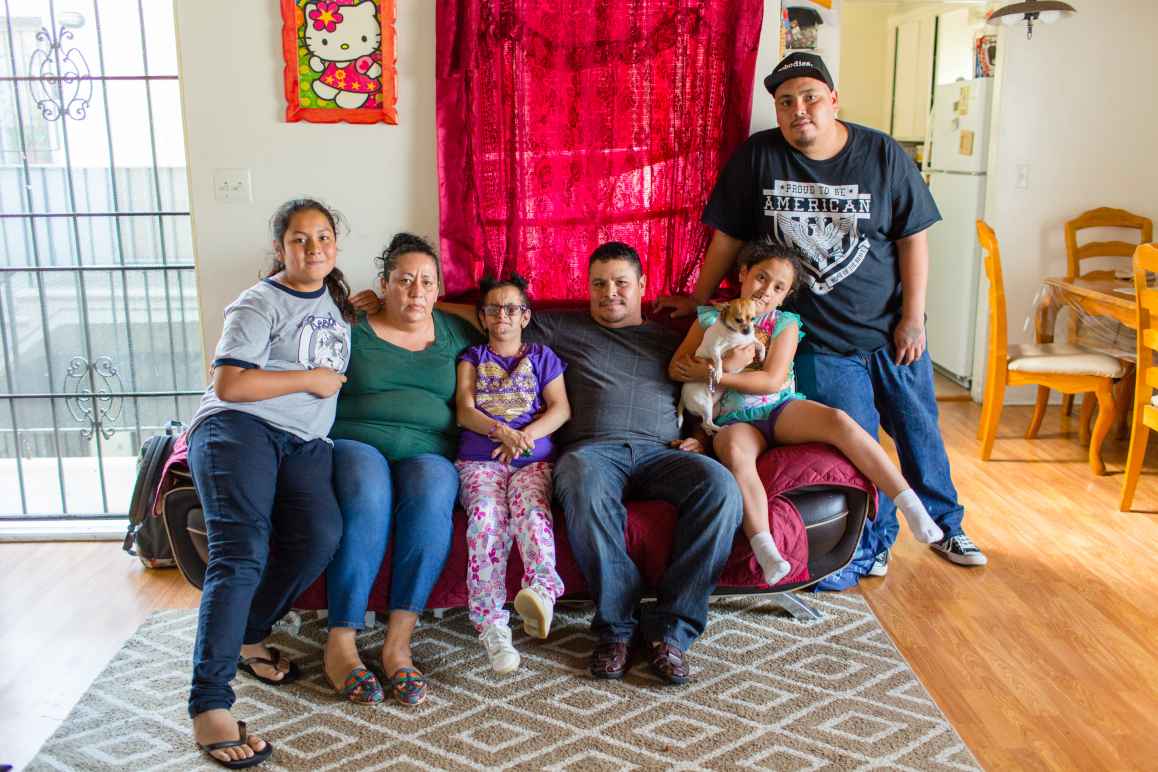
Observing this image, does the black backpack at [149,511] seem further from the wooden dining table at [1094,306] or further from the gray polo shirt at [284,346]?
the wooden dining table at [1094,306]

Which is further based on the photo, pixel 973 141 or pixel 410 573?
pixel 973 141

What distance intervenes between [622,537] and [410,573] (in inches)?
19.7

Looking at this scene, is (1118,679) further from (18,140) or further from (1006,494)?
(18,140)

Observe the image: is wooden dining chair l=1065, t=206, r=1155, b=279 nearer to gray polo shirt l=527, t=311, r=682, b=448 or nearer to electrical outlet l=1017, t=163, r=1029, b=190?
electrical outlet l=1017, t=163, r=1029, b=190

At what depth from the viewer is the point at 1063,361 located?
3924 mm

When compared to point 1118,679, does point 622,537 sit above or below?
above

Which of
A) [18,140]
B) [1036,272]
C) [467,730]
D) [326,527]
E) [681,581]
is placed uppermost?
[18,140]

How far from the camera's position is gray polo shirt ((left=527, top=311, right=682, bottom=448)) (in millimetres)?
2666

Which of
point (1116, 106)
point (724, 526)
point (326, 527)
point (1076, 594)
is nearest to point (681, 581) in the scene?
point (724, 526)

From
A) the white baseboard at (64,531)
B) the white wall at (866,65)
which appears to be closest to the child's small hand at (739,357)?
the white baseboard at (64,531)

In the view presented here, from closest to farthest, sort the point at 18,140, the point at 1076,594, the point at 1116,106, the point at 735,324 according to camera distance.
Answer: the point at 735,324 → the point at 1076,594 → the point at 18,140 → the point at 1116,106

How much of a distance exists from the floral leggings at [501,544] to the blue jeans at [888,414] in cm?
91

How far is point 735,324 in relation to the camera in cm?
264

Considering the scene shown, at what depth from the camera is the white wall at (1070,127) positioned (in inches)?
174
